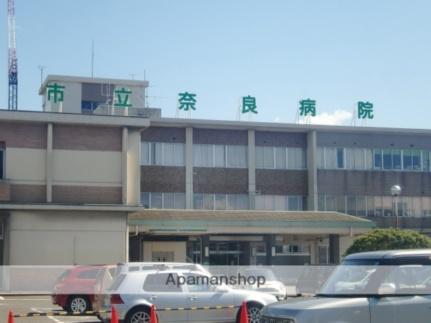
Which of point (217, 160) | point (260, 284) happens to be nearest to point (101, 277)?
point (260, 284)

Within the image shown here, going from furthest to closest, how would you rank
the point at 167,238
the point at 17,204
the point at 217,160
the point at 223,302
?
1. the point at 217,160
2. the point at 167,238
3. the point at 17,204
4. the point at 223,302

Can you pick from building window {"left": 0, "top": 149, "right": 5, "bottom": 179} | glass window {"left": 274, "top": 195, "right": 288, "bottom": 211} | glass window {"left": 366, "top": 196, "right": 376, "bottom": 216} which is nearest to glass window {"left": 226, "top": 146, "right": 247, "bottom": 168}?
glass window {"left": 274, "top": 195, "right": 288, "bottom": 211}

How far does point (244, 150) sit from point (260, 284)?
29.9m

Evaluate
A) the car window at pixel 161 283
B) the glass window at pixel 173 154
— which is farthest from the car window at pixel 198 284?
the glass window at pixel 173 154

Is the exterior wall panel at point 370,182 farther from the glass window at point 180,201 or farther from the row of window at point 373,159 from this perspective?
the glass window at point 180,201

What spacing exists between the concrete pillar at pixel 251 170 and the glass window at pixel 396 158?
11.3 m

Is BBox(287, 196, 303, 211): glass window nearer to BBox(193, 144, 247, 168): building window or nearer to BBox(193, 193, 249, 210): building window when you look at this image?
BBox(193, 193, 249, 210): building window

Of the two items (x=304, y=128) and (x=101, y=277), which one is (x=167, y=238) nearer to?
(x=304, y=128)

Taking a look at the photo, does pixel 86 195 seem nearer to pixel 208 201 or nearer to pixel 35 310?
pixel 35 310

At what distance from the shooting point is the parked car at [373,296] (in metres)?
10.9

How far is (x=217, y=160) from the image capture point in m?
55.9

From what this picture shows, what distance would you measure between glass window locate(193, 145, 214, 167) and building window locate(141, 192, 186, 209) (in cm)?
269

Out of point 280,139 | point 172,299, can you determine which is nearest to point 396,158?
point 280,139

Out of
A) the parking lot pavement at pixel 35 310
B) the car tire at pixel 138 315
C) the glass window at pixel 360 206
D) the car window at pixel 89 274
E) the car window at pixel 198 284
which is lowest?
the parking lot pavement at pixel 35 310
